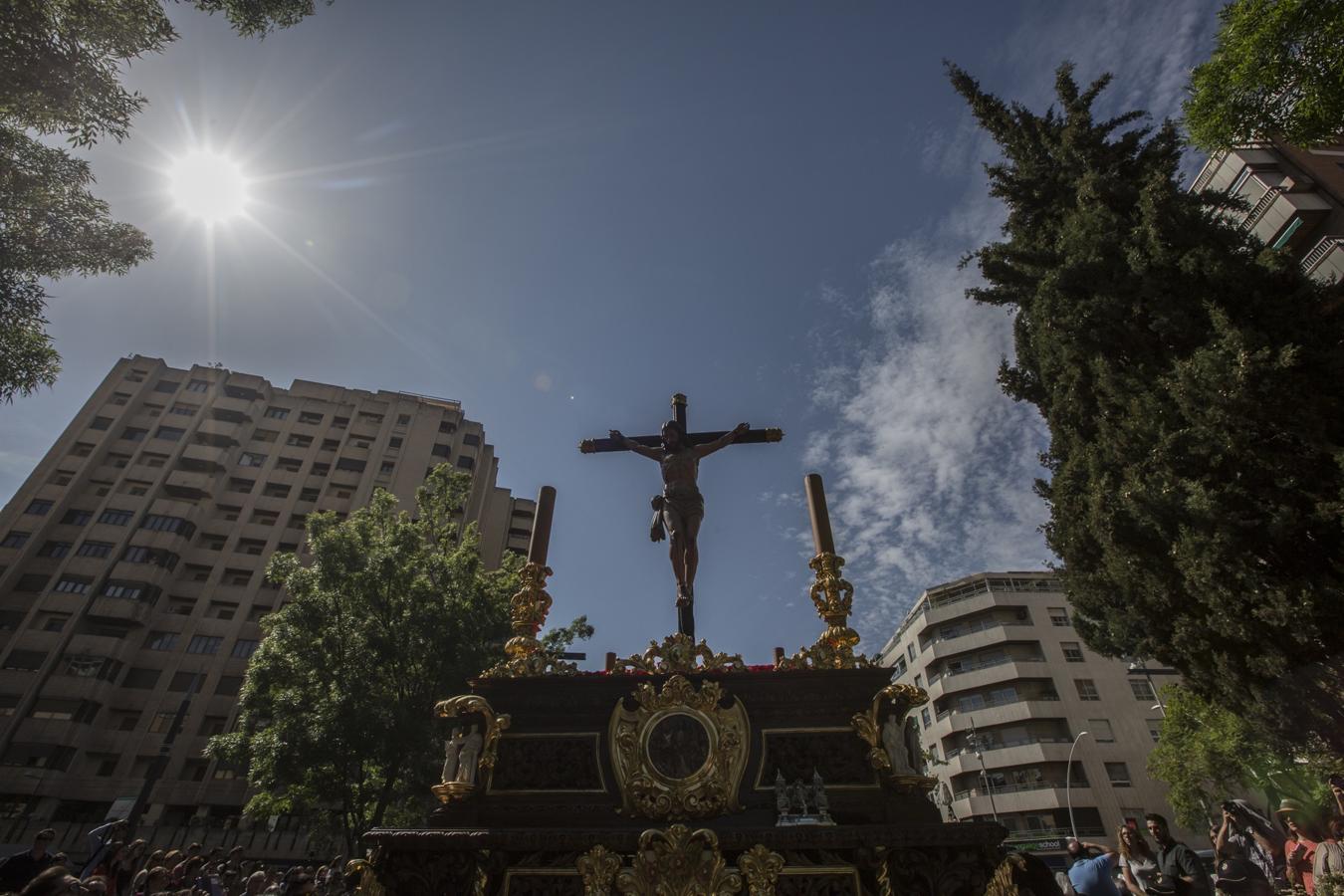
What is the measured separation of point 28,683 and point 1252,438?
175 ft

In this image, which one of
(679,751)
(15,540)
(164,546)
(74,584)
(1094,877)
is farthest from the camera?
(164,546)

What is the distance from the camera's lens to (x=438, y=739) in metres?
14.9

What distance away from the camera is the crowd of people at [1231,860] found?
18.3ft

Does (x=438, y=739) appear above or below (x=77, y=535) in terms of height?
below

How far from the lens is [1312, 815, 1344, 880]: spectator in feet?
19.7

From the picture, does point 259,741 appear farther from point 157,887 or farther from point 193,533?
point 193,533

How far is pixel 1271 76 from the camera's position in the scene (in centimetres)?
880

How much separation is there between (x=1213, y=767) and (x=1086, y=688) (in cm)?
1919

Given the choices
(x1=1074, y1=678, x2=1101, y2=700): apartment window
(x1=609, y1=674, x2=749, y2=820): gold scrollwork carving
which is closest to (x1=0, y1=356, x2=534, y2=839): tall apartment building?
(x1=609, y1=674, x2=749, y2=820): gold scrollwork carving

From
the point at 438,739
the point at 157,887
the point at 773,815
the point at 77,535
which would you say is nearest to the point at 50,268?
the point at 157,887

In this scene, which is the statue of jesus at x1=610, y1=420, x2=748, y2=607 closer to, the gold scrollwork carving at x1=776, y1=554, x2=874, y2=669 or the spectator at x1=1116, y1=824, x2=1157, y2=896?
the gold scrollwork carving at x1=776, y1=554, x2=874, y2=669

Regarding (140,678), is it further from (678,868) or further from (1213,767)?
(1213,767)

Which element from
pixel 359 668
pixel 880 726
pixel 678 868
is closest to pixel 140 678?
pixel 359 668

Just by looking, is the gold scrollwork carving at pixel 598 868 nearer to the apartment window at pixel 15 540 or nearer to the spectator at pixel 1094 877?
the spectator at pixel 1094 877
